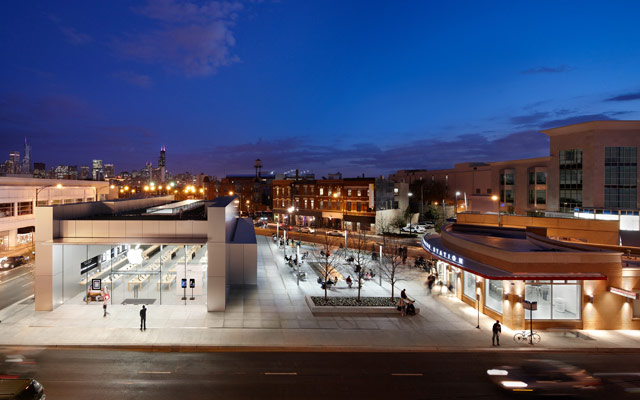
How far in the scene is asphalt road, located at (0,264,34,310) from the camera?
25609 mm

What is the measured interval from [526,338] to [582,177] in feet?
145

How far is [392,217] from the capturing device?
235ft

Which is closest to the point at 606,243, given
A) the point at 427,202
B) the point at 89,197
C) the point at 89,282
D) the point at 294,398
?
the point at 294,398

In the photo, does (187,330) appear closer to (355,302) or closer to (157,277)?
(157,277)

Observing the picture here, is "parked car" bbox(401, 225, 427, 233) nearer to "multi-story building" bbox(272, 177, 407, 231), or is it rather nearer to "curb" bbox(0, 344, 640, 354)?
"multi-story building" bbox(272, 177, 407, 231)

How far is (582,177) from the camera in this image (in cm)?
5169

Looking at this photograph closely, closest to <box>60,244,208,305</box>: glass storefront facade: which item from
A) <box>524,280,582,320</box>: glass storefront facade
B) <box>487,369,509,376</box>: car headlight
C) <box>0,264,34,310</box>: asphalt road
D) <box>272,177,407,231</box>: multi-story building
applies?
<box>0,264,34,310</box>: asphalt road

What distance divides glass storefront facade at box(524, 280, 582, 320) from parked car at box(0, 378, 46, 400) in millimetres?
25265

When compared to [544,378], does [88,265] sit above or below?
above

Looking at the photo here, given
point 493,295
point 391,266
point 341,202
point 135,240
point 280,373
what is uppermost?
point 341,202

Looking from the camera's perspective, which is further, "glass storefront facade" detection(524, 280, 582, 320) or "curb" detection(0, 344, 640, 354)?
"glass storefront facade" detection(524, 280, 582, 320)

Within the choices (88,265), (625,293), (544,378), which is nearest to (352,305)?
(544,378)

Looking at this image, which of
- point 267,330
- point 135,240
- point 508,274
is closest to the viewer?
point 267,330

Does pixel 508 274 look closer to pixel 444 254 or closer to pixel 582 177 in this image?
pixel 444 254
